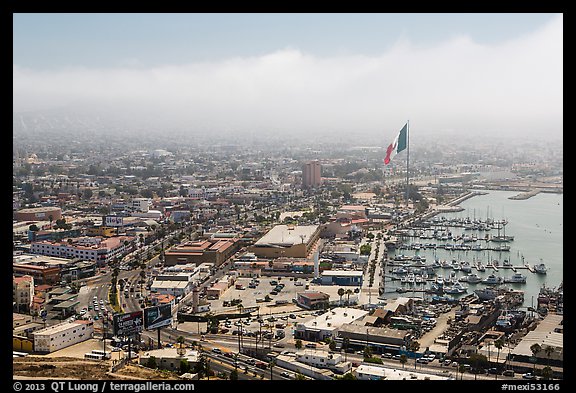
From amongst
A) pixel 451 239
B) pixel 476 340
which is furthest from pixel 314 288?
pixel 451 239

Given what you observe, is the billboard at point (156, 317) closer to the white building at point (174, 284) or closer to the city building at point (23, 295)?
the white building at point (174, 284)

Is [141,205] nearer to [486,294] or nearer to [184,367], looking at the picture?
[486,294]

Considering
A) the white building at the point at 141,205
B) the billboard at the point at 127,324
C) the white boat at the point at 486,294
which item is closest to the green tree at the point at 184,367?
the billboard at the point at 127,324

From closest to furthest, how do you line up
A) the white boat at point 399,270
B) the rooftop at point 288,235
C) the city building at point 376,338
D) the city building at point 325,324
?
the city building at point 376,338 → the city building at point 325,324 → the white boat at point 399,270 → the rooftop at point 288,235

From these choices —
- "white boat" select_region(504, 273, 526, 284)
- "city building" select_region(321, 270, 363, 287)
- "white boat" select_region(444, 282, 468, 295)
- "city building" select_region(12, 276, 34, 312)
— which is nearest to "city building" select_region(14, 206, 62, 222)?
"city building" select_region(12, 276, 34, 312)
